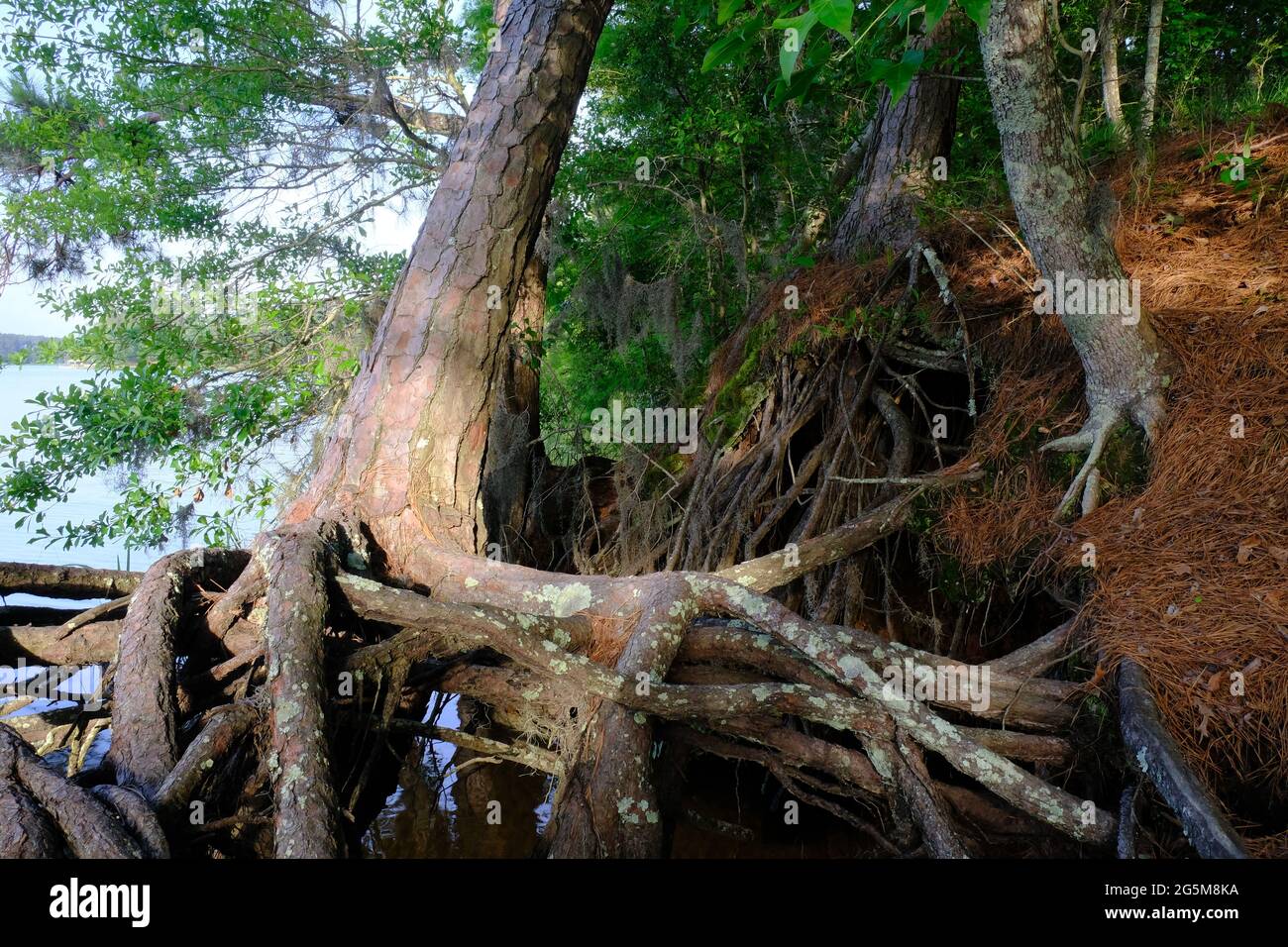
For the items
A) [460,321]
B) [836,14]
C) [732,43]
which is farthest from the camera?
[460,321]

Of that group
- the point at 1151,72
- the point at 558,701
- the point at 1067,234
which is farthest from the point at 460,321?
the point at 1151,72

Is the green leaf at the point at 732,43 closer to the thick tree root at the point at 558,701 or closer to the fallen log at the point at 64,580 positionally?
the thick tree root at the point at 558,701

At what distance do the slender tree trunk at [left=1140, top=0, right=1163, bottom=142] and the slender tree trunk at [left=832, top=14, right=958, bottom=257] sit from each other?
128 centimetres

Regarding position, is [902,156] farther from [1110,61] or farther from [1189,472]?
[1189,472]

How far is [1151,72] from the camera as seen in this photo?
14.9 feet

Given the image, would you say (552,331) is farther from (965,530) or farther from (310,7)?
(965,530)

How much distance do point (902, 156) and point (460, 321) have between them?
11.1ft

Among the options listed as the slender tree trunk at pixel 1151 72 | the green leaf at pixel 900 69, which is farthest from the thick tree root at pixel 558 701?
the slender tree trunk at pixel 1151 72

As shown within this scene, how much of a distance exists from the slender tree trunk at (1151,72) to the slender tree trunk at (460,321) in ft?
8.89

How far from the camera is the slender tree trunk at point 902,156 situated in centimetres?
575

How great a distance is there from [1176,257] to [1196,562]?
170 centimetres

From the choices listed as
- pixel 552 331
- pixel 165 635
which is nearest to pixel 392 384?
pixel 165 635

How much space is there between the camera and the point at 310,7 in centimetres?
→ 735
